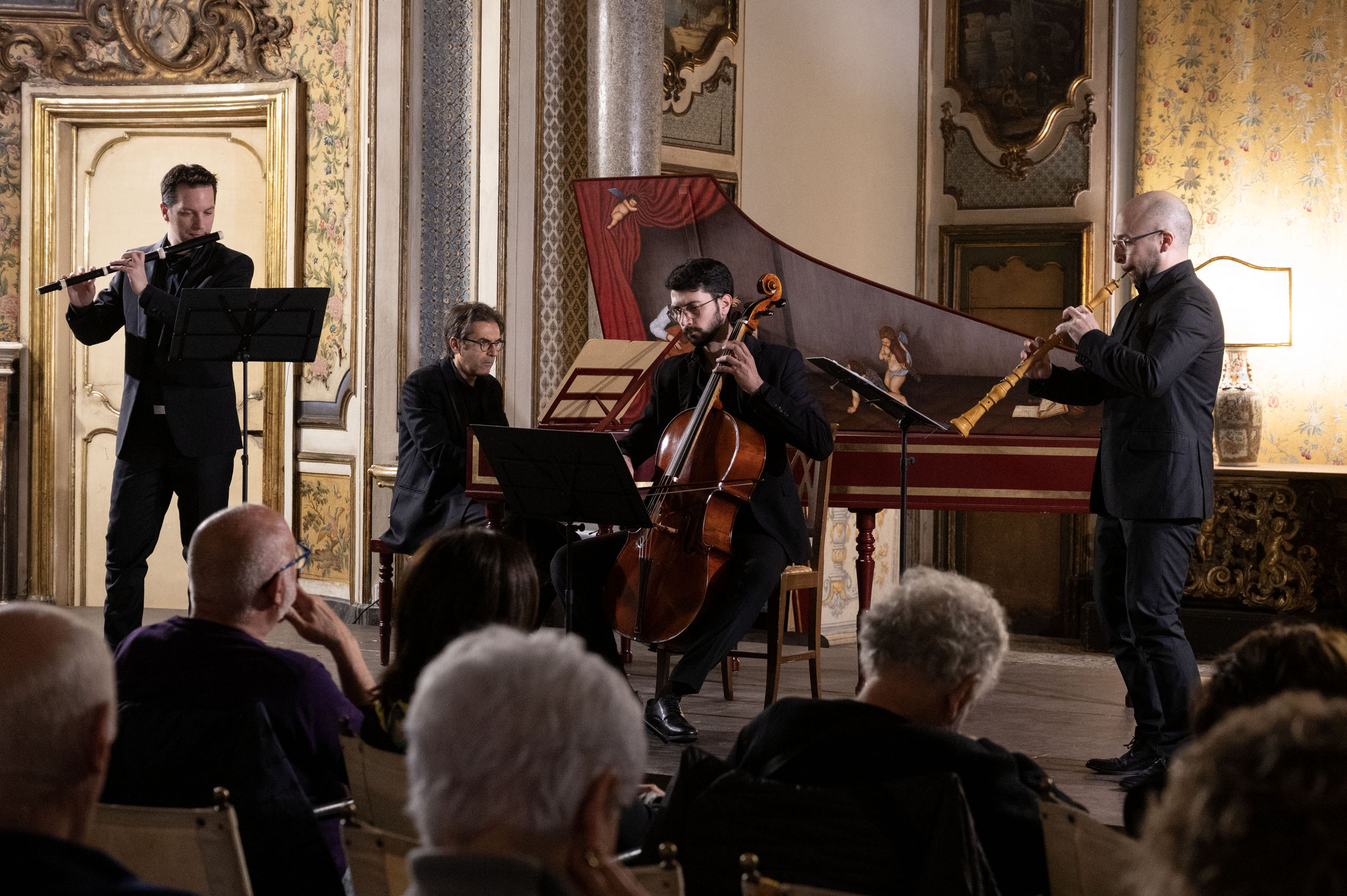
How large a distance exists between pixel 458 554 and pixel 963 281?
5.31 meters

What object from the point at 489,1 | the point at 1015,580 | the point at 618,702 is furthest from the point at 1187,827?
the point at 1015,580

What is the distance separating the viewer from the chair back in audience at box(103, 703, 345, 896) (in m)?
1.83

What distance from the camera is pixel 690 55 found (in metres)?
6.28

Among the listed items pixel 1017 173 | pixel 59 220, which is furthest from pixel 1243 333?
pixel 59 220

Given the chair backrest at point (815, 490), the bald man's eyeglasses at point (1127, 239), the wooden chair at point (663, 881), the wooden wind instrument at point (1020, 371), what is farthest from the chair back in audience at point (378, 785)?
the chair backrest at point (815, 490)

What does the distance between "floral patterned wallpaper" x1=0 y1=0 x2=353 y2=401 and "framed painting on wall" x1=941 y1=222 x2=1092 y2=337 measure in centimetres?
291

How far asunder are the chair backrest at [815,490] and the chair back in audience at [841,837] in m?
2.70

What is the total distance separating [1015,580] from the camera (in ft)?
22.0

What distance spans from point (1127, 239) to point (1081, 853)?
7.58ft

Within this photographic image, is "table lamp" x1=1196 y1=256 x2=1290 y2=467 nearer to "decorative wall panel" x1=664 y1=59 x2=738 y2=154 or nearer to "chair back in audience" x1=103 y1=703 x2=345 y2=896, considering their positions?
"decorative wall panel" x1=664 y1=59 x2=738 y2=154

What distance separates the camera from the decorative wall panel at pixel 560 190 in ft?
19.2

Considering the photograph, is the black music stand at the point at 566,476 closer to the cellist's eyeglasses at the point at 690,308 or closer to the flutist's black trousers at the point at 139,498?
the cellist's eyeglasses at the point at 690,308

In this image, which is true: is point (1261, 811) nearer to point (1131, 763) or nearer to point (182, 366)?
point (1131, 763)

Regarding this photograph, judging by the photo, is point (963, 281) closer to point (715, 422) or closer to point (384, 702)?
point (715, 422)
